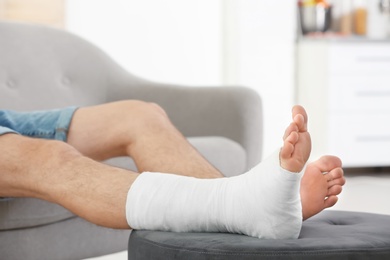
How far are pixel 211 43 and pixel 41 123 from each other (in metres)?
2.85

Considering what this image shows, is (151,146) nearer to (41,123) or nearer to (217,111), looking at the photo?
(41,123)

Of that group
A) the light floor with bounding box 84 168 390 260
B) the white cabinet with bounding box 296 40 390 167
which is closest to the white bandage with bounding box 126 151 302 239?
the light floor with bounding box 84 168 390 260

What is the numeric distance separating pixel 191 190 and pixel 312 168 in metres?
0.25

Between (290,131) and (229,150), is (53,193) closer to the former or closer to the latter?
(290,131)

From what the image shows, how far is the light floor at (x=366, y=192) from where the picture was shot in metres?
3.26

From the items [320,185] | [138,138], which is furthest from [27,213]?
[320,185]

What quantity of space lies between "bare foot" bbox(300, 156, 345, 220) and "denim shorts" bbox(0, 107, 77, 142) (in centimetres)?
63

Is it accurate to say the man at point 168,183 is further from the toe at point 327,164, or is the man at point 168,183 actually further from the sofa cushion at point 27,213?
the sofa cushion at point 27,213

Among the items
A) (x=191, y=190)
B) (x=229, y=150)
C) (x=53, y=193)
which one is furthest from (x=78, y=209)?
(x=229, y=150)

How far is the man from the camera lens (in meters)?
1.23

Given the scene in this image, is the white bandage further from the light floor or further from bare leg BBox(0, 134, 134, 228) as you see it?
the light floor

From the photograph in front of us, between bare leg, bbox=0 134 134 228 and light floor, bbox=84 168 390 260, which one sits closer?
bare leg, bbox=0 134 134 228

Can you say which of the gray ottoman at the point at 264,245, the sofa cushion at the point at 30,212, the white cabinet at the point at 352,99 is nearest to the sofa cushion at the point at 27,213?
the sofa cushion at the point at 30,212

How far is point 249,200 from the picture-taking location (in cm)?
125
